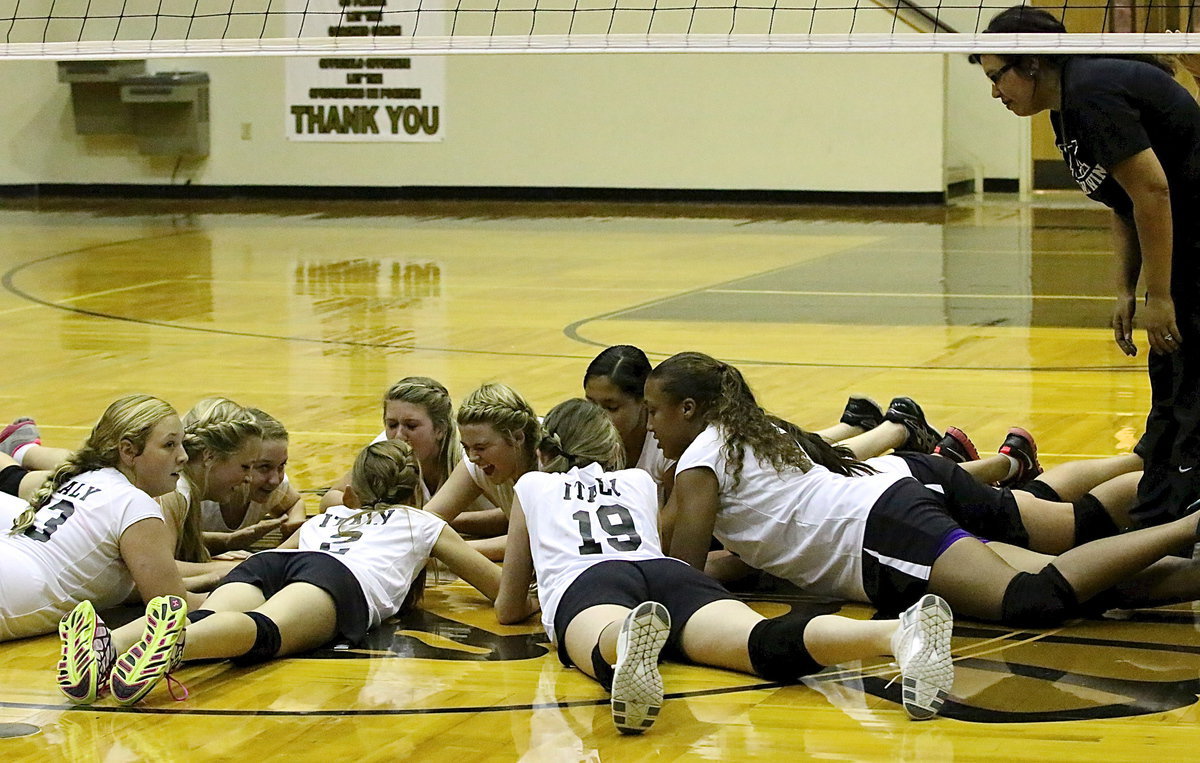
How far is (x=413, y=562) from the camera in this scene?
3.79 m

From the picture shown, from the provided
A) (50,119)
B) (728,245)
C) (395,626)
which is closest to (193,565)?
(395,626)

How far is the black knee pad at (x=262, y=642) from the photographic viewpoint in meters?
3.41

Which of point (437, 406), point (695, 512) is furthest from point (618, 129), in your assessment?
point (695, 512)

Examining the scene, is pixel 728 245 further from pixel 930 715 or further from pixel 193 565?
pixel 930 715

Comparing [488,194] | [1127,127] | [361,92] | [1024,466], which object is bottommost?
[1024,466]

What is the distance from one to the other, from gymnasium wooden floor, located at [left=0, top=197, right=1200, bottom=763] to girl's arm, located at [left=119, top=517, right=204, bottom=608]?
242 mm

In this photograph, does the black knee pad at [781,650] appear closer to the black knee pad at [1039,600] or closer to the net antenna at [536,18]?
the black knee pad at [1039,600]

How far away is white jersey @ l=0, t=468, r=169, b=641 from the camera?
366 centimetres

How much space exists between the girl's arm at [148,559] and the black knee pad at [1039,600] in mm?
1792

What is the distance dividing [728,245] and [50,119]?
28.8 feet

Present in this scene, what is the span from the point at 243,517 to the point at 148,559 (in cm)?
95

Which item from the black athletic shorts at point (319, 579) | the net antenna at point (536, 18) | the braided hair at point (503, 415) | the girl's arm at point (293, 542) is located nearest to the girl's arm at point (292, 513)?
the girl's arm at point (293, 542)

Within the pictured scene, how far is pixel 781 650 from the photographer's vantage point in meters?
3.19

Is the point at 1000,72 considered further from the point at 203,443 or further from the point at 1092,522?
the point at 203,443
